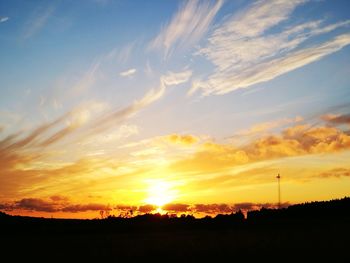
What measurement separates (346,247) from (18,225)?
70.9 metres

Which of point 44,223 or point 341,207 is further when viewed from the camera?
point 44,223

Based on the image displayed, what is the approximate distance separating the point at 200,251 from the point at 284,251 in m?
5.54

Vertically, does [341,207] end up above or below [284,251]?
above

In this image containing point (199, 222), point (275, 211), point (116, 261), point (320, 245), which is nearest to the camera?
point (116, 261)

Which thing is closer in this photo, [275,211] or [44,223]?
[275,211]

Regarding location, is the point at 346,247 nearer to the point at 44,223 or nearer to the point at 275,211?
the point at 275,211

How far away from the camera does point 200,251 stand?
2748cm

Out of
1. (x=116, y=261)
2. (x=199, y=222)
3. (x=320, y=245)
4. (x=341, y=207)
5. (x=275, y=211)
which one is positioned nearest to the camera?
(x=116, y=261)

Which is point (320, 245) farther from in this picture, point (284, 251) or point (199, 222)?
point (199, 222)

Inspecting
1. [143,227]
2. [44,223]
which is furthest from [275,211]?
[44,223]

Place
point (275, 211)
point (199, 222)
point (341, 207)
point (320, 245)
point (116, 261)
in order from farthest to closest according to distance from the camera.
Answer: point (199, 222) → point (275, 211) → point (341, 207) → point (320, 245) → point (116, 261)

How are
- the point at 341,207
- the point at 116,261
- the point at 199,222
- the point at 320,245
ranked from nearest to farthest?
1. the point at 116,261
2. the point at 320,245
3. the point at 341,207
4. the point at 199,222

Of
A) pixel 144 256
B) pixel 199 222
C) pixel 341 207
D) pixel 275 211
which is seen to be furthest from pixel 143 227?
pixel 144 256

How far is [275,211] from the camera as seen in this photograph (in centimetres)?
7725
